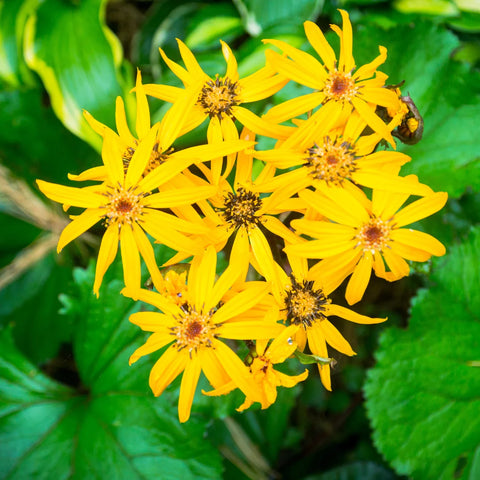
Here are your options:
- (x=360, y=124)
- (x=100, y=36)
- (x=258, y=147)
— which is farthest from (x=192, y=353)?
(x=100, y=36)

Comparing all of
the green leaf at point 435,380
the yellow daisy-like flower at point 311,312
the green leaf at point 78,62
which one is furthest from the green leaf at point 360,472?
the green leaf at point 78,62

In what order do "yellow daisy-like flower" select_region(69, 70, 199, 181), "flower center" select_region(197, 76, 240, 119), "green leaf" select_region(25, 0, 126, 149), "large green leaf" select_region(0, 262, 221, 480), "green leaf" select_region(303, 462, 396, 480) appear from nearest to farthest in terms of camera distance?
"yellow daisy-like flower" select_region(69, 70, 199, 181), "flower center" select_region(197, 76, 240, 119), "large green leaf" select_region(0, 262, 221, 480), "green leaf" select_region(303, 462, 396, 480), "green leaf" select_region(25, 0, 126, 149)

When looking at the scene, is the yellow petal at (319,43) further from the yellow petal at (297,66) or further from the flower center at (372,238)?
the flower center at (372,238)

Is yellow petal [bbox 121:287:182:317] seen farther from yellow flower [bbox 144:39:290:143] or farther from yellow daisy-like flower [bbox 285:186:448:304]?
yellow flower [bbox 144:39:290:143]

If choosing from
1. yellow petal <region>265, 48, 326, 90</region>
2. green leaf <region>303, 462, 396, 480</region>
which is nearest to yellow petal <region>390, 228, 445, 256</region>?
yellow petal <region>265, 48, 326, 90</region>

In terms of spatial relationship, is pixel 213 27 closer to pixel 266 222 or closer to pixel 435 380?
pixel 266 222

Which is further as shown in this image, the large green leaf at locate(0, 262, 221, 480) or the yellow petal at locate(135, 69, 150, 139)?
the large green leaf at locate(0, 262, 221, 480)
